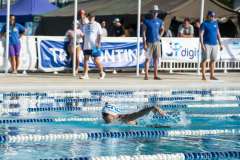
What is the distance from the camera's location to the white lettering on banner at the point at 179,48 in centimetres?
1945

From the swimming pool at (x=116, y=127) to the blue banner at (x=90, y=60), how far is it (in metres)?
4.46

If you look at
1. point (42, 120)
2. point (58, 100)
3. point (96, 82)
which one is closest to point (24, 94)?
point (58, 100)

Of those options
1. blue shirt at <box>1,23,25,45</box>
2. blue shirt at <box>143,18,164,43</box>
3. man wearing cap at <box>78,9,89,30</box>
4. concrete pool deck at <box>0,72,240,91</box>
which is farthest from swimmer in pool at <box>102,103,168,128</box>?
blue shirt at <box>1,23,25,45</box>

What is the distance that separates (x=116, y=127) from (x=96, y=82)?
19.5 feet

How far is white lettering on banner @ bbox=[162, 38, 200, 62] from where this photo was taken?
19453 mm

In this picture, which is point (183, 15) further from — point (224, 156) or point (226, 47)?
→ point (224, 156)

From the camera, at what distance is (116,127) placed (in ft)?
30.7

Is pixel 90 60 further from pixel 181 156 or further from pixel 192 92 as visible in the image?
pixel 181 156

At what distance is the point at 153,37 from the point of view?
52.0 feet

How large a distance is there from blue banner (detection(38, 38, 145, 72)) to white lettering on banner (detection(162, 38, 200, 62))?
93 cm

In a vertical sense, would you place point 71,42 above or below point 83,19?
below

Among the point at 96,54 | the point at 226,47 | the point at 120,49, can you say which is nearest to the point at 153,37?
the point at 96,54

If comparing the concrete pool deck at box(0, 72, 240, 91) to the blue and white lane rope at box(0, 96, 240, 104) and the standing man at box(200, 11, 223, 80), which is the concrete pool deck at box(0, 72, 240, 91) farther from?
the blue and white lane rope at box(0, 96, 240, 104)

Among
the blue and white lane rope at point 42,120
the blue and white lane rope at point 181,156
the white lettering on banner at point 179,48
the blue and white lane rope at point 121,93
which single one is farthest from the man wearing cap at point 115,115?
the white lettering on banner at point 179,48
